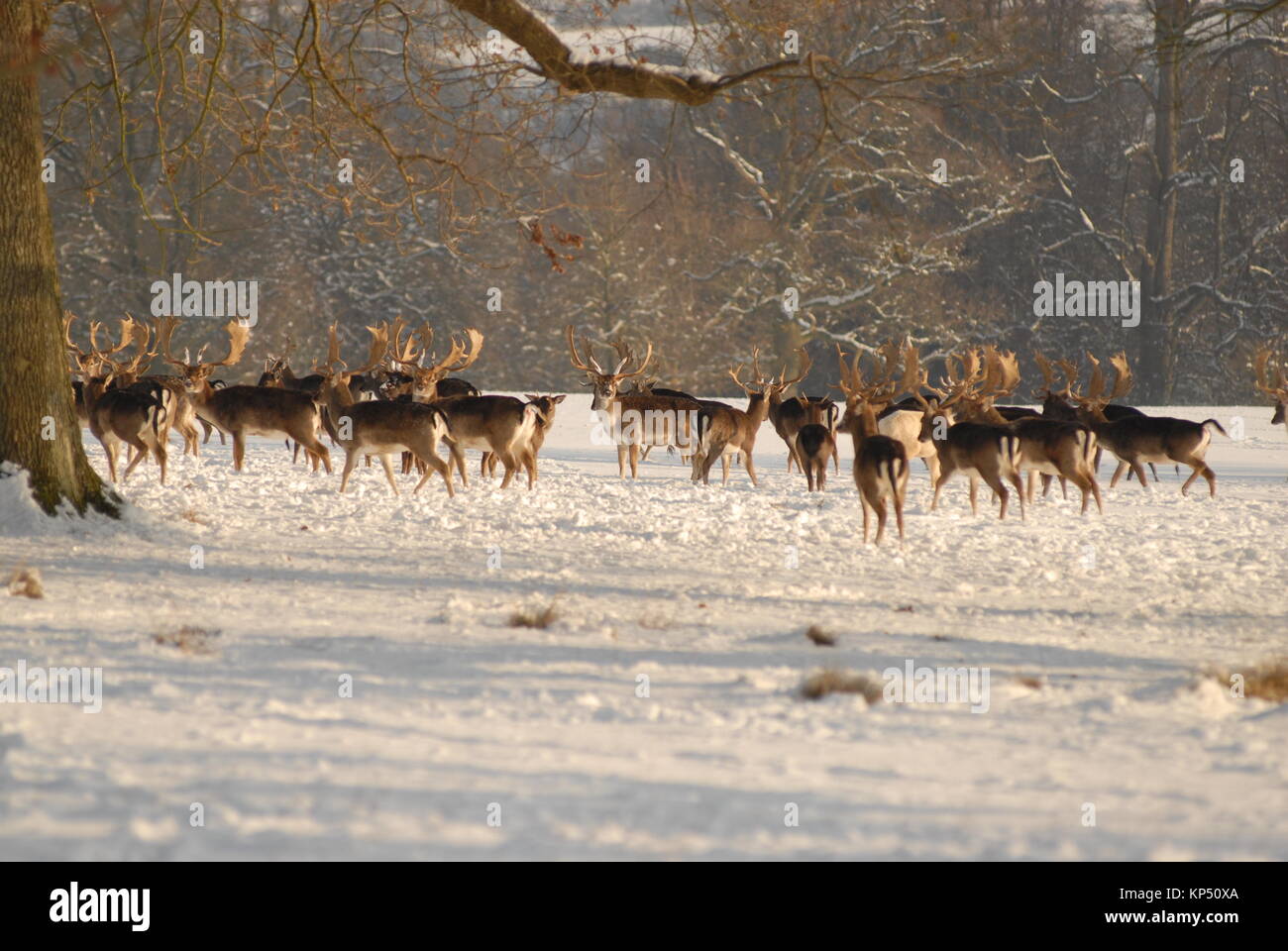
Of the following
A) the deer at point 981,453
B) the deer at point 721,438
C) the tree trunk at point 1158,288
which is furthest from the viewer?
the tree trunk at point 1158,288

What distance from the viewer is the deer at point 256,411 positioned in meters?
14.6

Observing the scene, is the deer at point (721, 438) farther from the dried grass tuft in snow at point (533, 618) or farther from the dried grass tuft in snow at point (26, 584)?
the dried grass tuft in snow at point (26, 584)

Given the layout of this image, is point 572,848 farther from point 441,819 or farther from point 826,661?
point 826,661

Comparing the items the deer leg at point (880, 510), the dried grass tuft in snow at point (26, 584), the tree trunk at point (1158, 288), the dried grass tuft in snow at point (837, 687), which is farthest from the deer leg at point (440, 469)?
the tree trunk at point (1158, 288)

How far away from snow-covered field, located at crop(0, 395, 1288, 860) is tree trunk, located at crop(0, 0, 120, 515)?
33cm

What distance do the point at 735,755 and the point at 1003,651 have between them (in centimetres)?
242

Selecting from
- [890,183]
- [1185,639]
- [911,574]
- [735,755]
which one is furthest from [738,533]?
[890,183]

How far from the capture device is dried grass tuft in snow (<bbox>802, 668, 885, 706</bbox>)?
224 inches

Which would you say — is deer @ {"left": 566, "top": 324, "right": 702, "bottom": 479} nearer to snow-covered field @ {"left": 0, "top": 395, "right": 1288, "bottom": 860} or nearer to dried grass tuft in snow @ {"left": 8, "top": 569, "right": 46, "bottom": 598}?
snow-covered field @ {"left": 0, "top": 395, "right": 1288, "bottom": 860}

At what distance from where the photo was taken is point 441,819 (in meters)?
4.09

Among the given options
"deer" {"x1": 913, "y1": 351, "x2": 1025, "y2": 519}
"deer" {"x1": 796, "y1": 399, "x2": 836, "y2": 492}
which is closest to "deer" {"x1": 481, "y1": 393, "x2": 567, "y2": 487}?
"deer" {"x1": 796, "y1": 399, "x2": 836, "y2": 492}

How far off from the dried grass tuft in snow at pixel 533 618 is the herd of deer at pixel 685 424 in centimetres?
418

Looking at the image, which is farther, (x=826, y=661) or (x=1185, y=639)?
(x=1185, y=639)
